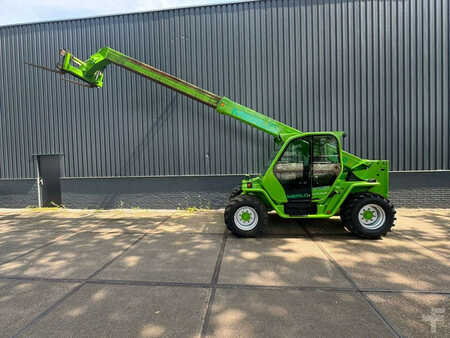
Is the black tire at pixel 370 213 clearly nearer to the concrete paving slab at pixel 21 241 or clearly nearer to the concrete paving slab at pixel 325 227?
the concrete paving slab at pixel 325 227

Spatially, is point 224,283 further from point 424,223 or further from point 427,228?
point 424,223

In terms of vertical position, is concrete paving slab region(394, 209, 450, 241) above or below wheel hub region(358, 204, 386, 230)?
below

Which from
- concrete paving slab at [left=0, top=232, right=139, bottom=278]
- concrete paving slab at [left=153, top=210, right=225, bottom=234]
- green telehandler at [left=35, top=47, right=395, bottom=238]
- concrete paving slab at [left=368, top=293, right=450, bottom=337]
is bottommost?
concrete paving slab at [left=368, top=293, right=450, bottom=337]

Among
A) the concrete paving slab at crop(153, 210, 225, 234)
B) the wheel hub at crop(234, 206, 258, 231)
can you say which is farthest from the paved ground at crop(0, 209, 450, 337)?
the wheel hub at crop(234, 206, 258, 231)

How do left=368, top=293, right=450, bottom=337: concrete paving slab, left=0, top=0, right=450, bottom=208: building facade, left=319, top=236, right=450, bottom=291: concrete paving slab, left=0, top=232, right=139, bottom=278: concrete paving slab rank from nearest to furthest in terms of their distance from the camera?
left=368, top=293, right=450, bottom=337: concrete paving slab → left=319, top=236, right=450, bottom=291: concrete paving slab → left=0, top=232, right=139, bottom=278: concrete paving slab → left=0, top=0, right=450, bottom=208: building facade

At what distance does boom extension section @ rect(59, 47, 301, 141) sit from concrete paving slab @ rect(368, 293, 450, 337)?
3988 millimetres

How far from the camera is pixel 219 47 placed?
8.36m

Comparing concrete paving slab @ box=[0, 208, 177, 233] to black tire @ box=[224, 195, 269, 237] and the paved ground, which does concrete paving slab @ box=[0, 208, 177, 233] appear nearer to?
the paved ground

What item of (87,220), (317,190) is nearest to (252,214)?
(317,190)

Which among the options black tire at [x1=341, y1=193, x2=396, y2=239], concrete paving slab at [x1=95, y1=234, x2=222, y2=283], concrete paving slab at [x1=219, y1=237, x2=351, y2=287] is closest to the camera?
concrete paving slab at [x1=219, y1=237, x2=351, y2=287]

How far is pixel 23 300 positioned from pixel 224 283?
261 cm

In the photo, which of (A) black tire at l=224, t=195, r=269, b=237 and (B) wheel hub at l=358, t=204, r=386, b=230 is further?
(A) black tire at l=224, t=195, r=269, b=237

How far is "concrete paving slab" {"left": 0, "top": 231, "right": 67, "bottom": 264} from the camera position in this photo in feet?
15.6

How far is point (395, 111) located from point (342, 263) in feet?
20.7
